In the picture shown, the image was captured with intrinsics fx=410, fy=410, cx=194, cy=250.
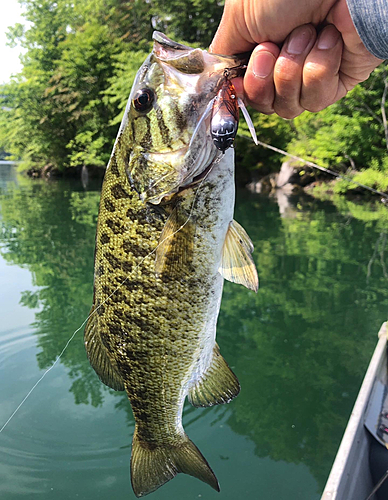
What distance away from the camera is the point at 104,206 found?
5.28 feet

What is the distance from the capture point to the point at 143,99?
1.46 meters

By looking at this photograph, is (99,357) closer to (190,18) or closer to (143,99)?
(143,99)

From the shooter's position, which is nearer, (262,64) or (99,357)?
(262,64)

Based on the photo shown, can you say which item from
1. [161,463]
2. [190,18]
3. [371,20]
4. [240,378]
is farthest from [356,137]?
[161,463]

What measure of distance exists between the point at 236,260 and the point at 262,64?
74 centimetres

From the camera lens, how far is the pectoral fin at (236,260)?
1.61 metres

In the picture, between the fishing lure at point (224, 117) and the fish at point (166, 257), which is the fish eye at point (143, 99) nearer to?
the fish at point (166, 257)

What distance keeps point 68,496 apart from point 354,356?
4.18m

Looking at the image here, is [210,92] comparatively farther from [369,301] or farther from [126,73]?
[126,73]

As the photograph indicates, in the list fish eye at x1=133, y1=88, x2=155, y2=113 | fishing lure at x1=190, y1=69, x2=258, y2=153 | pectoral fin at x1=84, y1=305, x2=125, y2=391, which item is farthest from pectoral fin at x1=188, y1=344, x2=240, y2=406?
fish eye at x1=133, y1=88, x2=155, y2=113

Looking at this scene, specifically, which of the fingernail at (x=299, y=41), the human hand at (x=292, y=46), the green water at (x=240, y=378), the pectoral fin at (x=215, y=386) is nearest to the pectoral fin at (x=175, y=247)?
the pectoral fin at (x=215, y=386)

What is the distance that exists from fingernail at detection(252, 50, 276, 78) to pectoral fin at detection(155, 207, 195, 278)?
592mm

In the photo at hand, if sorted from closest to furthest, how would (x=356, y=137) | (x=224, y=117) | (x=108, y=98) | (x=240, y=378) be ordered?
1. (x=224, y=117)
2. (x=240, y=378)
3. (x=356, y=137)
4. (x=108, y=98)

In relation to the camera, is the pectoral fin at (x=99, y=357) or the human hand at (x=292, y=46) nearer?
the human hand at (x=292, y=46)
